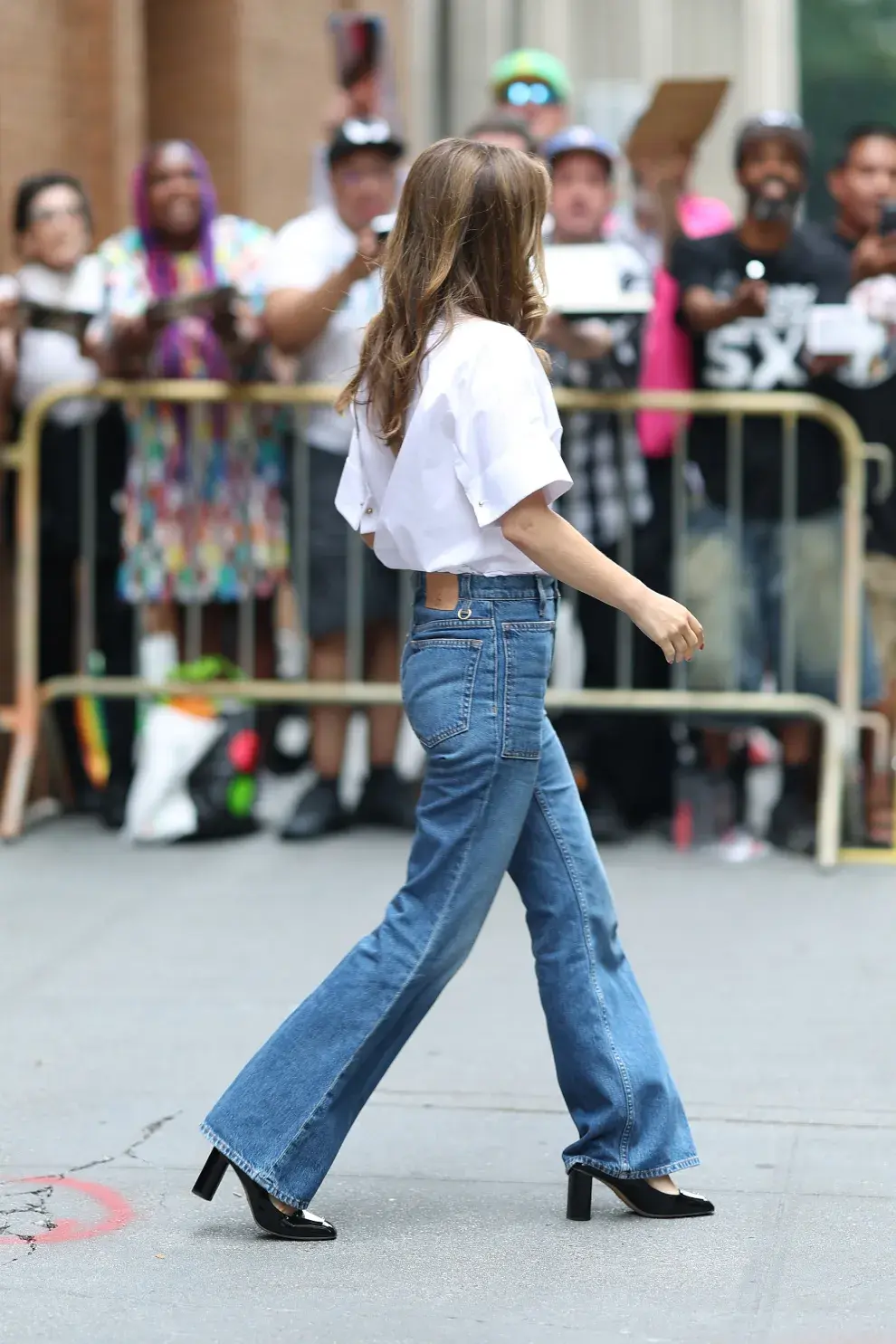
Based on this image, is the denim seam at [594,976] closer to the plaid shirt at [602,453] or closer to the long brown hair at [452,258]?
the long brown hair at [452,258]

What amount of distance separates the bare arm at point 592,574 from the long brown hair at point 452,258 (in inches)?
12.5

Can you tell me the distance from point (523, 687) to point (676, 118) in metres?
4.12

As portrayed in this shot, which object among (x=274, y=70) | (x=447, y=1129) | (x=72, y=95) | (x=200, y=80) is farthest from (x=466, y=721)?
(x=274, y=70)

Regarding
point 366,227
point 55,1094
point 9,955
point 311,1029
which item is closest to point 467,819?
point 311,1029

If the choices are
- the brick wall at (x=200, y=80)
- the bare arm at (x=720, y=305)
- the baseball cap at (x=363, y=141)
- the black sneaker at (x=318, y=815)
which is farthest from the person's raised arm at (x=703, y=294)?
the brick wall at (x=200, y=80)

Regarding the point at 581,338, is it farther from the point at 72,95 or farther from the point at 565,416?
the point at 72,95

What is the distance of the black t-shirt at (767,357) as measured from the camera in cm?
715

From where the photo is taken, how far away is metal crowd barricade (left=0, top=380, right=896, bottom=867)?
723 centimetres

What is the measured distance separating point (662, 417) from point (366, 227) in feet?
3.91

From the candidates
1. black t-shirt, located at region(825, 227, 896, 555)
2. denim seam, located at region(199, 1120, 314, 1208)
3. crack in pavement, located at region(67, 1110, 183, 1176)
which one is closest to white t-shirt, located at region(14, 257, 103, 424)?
black t-shirt, located at region(825, 227, 896, 555)

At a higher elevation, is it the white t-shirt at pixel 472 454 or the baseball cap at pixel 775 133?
the baseball cap at pixel 775 133

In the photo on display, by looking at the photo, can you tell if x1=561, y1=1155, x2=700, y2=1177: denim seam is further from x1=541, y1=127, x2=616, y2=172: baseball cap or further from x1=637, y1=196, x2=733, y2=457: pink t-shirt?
x1=541, y1=127, x2=616, y2=172: baseball cap

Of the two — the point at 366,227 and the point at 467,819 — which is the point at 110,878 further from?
the point at 467,819

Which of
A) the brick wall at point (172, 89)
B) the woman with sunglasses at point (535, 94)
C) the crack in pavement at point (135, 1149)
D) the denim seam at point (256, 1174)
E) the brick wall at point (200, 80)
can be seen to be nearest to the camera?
the denim seam at point (256, 1174)
